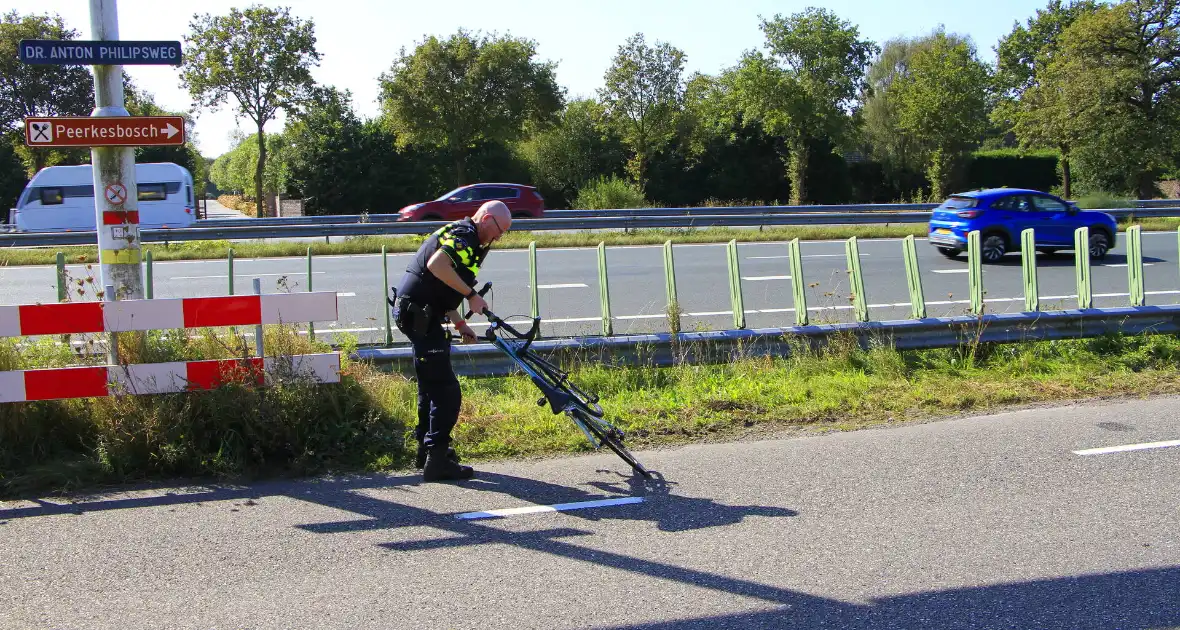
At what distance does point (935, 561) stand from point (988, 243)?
15.4 m

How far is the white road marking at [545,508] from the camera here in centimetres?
507

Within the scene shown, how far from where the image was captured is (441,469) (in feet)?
18.6

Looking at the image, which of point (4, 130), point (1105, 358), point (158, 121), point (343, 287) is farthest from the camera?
point (4, 130)

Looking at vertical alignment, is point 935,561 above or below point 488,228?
below

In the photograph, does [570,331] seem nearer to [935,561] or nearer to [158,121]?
[158,121]

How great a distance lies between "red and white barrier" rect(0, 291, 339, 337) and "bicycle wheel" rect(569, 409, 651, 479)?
1.92 metres

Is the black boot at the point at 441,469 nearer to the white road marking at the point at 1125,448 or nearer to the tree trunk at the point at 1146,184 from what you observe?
the white road marking at the point at 1125,448

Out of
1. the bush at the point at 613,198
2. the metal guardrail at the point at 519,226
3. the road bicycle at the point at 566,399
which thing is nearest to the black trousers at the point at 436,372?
the road bicycle at the point at 566,399

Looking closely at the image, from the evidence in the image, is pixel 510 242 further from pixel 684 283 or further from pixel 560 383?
pixel 560 383

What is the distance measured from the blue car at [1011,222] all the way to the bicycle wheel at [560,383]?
14.2 m

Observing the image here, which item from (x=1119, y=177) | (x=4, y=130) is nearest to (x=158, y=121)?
(x=4, y=130)

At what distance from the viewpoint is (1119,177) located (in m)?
42.4

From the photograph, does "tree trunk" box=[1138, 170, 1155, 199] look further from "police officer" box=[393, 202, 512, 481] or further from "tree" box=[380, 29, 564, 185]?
"police officer" box=[393, 202, 512, 481]

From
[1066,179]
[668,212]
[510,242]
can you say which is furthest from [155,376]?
[1066,179]
